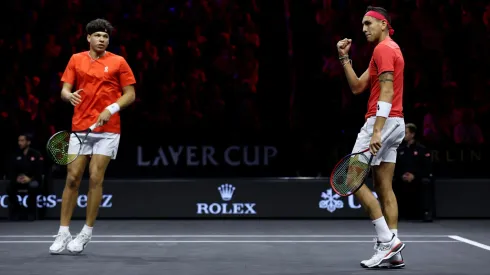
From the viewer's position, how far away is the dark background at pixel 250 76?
1253cm

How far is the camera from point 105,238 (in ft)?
27.0

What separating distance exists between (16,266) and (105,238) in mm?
2490

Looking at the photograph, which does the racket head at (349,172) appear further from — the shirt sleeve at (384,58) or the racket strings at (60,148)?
the racket strings at (60,148)

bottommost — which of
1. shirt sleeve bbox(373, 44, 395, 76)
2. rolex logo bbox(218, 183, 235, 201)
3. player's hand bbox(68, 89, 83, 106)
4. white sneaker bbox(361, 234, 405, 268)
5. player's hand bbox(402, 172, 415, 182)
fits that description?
white sneaker bbox(361, 234, 405, 268)

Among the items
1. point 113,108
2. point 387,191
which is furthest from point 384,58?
point 113,108

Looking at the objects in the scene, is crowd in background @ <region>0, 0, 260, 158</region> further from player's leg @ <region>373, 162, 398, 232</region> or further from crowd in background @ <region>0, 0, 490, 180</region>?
player's leg @ <region>373, 162, 398, 232</region>

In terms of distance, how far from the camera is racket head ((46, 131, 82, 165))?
21.2 ft

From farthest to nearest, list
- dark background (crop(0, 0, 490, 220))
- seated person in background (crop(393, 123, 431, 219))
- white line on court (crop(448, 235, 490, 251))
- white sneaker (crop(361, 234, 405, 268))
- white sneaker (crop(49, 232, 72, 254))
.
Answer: dark background (crop(0, 0, 490, 220)) → seated person in background (crop(393, 123, 431, 219)) → white line on court (crop(448, 235, 490, 251)) → white sneaker (crop(49, 232, 72, 254)) → white sneaker (crop(361, 234, 405, 268))

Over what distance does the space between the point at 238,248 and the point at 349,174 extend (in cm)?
183

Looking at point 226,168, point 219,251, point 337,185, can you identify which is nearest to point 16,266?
point 219,251

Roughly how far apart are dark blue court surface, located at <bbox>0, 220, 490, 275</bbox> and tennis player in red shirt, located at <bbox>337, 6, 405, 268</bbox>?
18cm

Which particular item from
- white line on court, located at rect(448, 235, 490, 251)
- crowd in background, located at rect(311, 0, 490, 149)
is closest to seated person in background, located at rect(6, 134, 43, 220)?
crowd in background, located at rect(311, 0, 490, 149)

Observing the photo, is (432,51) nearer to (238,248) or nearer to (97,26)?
(238,248)

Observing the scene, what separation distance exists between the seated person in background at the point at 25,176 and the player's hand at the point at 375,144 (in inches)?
264
